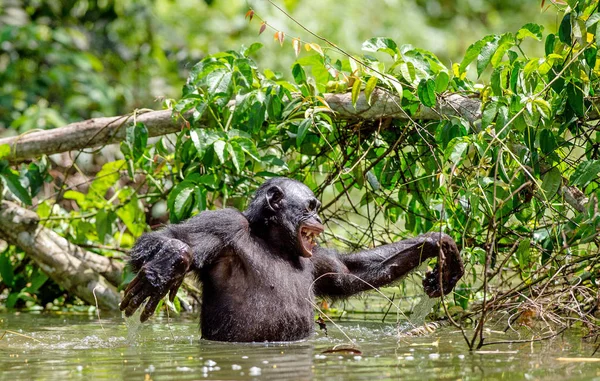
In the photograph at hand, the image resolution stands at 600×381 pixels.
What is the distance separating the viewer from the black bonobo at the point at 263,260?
6.07m

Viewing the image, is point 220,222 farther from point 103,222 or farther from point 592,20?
point 592,20

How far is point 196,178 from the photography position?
23.1ft

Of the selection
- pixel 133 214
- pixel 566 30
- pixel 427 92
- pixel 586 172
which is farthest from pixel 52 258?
pixel 566 30

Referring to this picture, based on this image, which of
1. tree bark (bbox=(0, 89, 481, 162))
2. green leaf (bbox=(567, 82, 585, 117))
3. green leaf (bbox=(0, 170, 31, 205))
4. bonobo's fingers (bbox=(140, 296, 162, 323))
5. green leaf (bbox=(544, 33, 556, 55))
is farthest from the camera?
green leaf (bbox=(0, 170, 31, 205))

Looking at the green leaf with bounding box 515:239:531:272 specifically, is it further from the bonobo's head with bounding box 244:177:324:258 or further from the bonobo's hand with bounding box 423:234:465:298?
the bonobo's head with bounding box 244:177:324:258

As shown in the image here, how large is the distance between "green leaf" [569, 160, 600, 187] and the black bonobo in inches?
39.5

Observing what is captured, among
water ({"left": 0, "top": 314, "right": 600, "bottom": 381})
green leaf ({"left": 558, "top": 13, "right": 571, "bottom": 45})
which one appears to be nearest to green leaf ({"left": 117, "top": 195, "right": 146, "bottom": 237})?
water ({"left": 0, "top": 314, "right": 600, "bottom": 381})

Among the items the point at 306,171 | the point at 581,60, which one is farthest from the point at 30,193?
the point at 581,60

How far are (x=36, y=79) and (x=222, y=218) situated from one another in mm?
7620

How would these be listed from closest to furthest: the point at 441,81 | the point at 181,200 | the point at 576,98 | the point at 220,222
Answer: the point at 576,98, the point at 220,222, the point at 441,81, the point at 181,200

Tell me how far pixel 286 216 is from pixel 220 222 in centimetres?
52

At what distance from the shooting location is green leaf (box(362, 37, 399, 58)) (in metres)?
6.47

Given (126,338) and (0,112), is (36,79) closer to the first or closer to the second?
(0,112)

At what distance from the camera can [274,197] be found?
6539 mm
